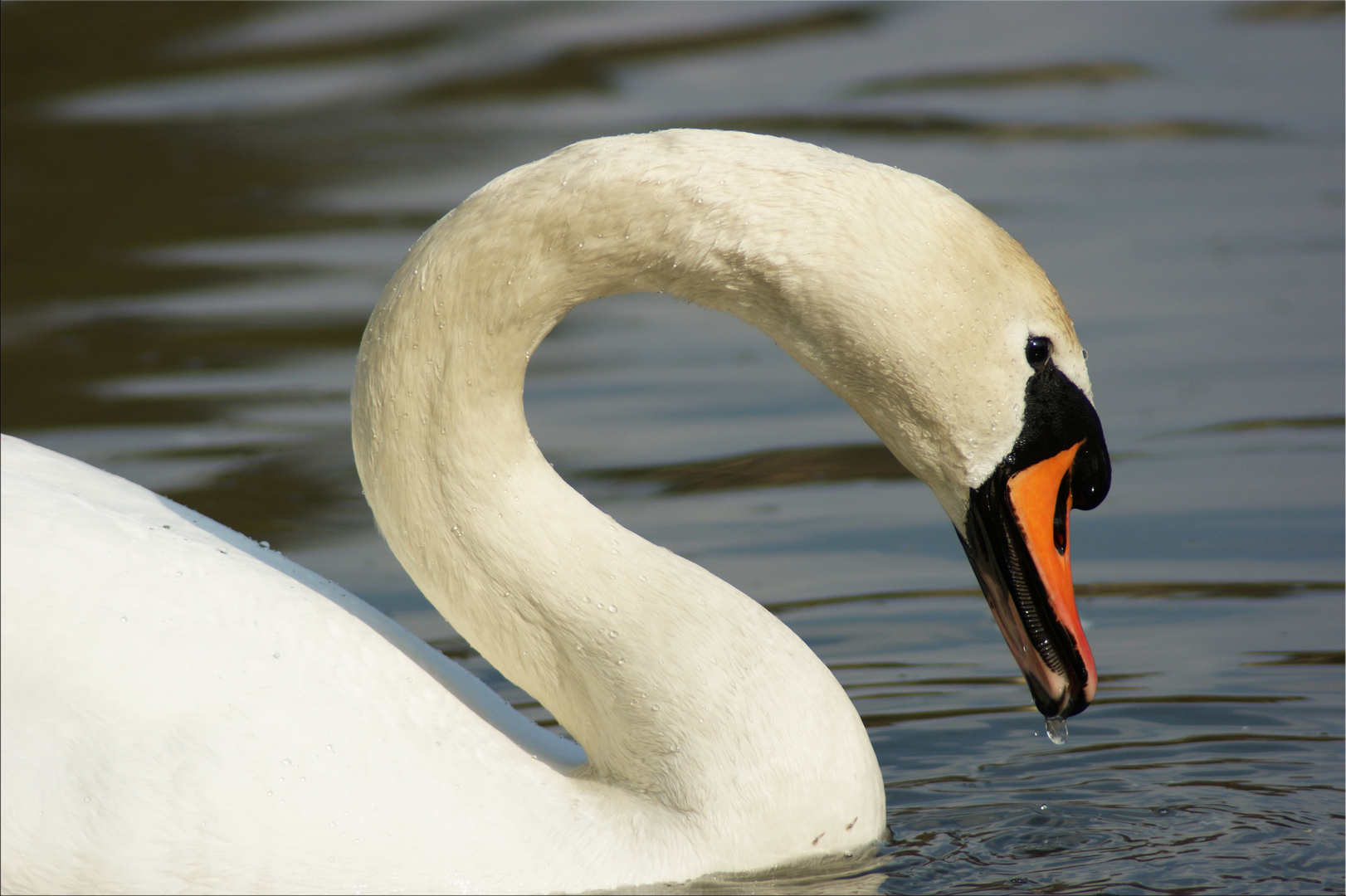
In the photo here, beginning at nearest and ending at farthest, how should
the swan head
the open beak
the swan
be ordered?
A: the swan < the swan head < the open beak

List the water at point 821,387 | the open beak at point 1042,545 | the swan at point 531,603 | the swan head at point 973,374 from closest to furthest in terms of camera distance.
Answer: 1. the swan at point 531,603
2. the swan head at point 973,374
3. the open beak at point 1042,545
4. the water at point 821,387

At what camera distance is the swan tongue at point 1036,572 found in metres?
3.73

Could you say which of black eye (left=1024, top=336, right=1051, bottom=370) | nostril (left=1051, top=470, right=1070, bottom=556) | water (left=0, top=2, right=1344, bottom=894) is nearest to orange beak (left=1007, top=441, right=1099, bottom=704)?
nostril (left=1051, top=470, right=1070, bottom=556)

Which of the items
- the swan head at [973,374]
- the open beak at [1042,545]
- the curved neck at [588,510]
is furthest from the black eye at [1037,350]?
the curved neck at [588,510]

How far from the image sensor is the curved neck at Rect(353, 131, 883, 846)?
3.60m

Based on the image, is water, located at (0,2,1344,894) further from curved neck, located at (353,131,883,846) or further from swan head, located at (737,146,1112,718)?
swan head, located at (737,146,1112,718)

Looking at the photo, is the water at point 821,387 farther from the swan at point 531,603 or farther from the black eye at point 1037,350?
the black eye at point 1037,350

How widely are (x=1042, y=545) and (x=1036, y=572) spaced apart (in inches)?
2.2

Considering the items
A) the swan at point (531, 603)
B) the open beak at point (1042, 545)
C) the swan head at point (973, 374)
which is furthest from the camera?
the open beak at point (1042, 545)

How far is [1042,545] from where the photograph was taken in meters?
3.80

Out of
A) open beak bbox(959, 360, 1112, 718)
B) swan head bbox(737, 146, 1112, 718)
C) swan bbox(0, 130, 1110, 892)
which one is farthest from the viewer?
open beak bbox(959, 360, 1112, 718)

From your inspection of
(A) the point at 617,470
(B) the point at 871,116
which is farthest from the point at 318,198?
(A) the point at 617,470

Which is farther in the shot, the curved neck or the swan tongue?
the swan tongue

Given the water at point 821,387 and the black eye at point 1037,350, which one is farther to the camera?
the water at point 821,387
